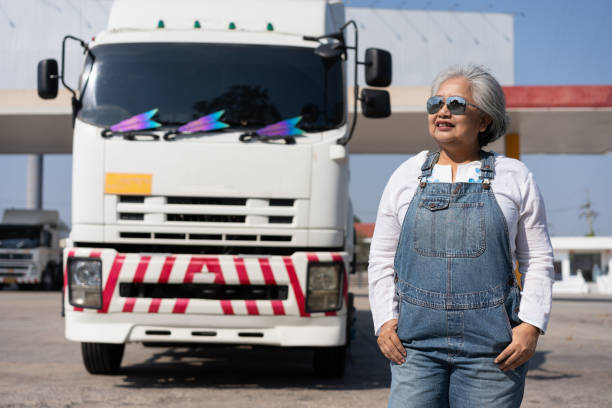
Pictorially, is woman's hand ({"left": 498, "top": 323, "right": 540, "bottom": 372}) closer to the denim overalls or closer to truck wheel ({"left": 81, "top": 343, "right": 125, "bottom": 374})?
the denim overalls

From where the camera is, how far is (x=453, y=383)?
246 centimetres

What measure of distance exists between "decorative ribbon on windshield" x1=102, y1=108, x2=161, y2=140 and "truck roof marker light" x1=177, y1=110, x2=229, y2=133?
0.76 feet

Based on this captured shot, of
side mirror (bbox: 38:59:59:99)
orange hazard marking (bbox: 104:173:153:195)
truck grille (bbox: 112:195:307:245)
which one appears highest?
side mirror (bbox: 38:59:59:99)

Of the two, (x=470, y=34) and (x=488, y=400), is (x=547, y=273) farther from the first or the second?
(x=470, y=34)

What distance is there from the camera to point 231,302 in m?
6.09

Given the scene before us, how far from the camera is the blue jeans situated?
7.86 feet

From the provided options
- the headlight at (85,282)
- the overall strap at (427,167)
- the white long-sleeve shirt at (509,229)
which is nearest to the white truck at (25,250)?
the headlight at (85,282)

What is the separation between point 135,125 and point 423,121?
50.2 ft

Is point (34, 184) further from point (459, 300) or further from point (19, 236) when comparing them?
point (459, 300)

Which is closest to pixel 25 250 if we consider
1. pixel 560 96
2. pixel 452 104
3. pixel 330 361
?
pixel 560 96

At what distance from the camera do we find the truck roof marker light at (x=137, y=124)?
243 inches

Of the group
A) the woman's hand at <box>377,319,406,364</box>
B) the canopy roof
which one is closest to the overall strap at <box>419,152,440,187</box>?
the woman's hand at <box>377,319,406,364</box>

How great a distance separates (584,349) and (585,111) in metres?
9.82

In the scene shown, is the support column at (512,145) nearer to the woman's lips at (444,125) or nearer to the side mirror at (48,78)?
the side mirror at (48,78)
